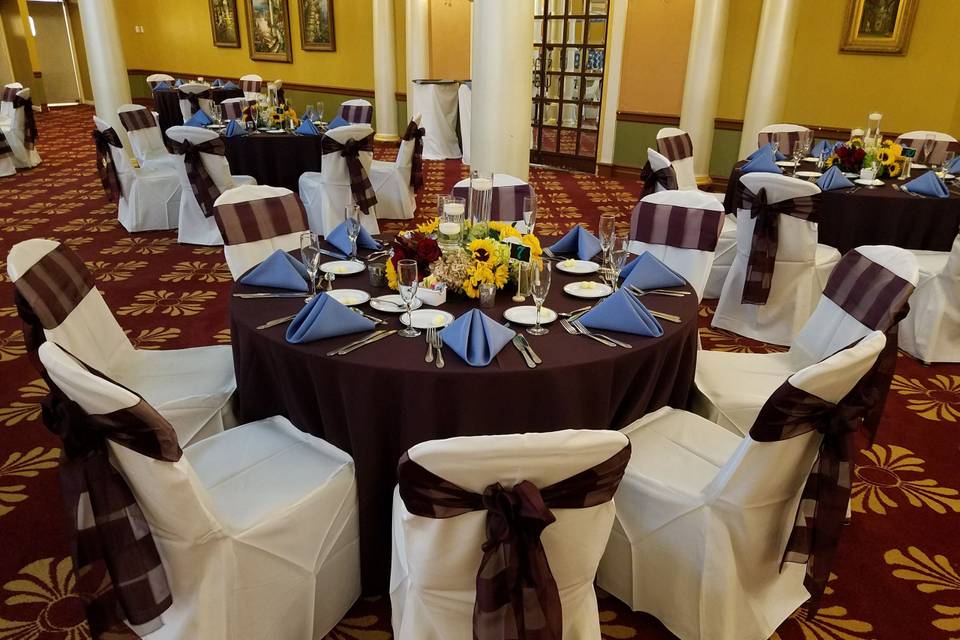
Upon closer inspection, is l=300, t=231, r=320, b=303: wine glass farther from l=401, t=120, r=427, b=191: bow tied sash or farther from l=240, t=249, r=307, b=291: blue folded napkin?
l=401, t=120, r=427, b=191: bow tied sash

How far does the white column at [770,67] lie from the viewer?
6586mm

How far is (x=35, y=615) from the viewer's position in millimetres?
2039

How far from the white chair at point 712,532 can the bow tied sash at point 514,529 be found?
54 centimetres

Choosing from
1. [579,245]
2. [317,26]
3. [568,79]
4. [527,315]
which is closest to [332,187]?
[579,245]

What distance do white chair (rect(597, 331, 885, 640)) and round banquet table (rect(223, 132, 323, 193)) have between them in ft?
15.0

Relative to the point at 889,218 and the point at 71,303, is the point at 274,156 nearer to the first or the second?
the point at 71,303

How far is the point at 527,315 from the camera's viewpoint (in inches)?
83.7

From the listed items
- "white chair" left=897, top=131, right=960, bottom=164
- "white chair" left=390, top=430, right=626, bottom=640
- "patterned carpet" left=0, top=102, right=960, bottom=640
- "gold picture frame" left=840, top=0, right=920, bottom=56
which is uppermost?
"gold picture frame" left=840, top=0, right=920, bottom=56

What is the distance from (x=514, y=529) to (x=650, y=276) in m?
1.36

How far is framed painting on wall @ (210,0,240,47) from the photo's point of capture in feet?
41.4

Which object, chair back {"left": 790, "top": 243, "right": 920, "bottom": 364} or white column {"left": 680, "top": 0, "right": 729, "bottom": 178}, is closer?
chair back {"left": 790, "top": 243, "right": 920, "bottom": 364}

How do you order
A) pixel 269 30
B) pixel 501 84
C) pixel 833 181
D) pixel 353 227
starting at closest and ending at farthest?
pixel 353 227, pixel 833 181, pixel 501 84, pixel 269 30

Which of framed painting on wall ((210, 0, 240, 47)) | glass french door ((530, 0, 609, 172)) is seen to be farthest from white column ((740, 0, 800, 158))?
framed painting on wall ((210, 0, 240, 47))

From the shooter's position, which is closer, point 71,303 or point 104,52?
point 71,303
